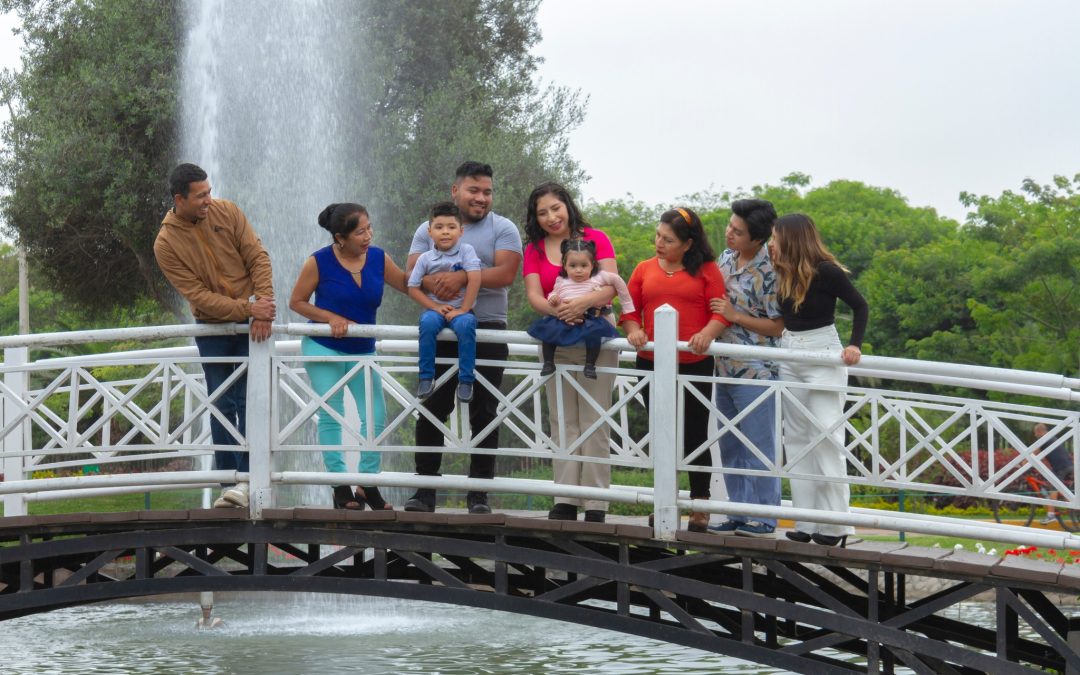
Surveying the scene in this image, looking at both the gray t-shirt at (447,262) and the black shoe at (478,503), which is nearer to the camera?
the gray t-shirt at (447,262)

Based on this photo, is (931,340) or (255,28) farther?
(931,340)

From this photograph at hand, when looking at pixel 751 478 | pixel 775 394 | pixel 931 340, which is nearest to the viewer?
pixel 775 394

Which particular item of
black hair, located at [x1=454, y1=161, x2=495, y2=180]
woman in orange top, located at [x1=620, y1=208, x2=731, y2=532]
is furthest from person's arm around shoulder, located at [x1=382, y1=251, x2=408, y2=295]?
woman in orange top, located at [x1=620, y1=208, x2=731, y2=532]

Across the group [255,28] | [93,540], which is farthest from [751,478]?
[255,28]

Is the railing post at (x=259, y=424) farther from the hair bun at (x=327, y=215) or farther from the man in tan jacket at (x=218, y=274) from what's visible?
the hair bun at (x=327, y=215)

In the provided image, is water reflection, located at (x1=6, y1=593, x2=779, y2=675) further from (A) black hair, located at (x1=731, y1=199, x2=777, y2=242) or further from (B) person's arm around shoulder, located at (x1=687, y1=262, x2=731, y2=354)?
(A) black hair, located at (x1=731, y1=199, x2=777, y2=242)

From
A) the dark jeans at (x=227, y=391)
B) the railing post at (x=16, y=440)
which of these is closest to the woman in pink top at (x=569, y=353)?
the dark jeans at (x=227, y=391)

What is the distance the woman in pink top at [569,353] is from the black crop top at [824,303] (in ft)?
3.20

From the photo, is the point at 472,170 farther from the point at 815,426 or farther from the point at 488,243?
the point at 815,426

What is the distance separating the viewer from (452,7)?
22.9m

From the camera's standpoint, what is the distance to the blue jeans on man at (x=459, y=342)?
7051 millimetres

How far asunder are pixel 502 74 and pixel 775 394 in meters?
18.0

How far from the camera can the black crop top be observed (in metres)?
6.93

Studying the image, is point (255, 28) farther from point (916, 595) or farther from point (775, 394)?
point (775, 394)
